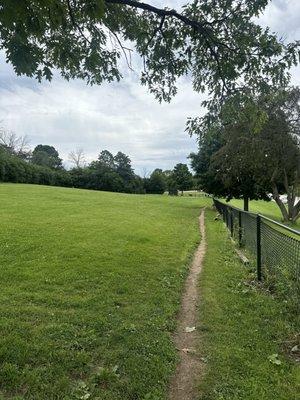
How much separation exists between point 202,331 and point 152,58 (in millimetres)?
5179

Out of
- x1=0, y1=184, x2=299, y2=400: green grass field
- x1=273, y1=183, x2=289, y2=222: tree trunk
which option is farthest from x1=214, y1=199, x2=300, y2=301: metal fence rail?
x1=273, y1=183, x2=289, y2=222: tree trunk

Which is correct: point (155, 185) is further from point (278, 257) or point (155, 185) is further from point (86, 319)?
point (86, 319)

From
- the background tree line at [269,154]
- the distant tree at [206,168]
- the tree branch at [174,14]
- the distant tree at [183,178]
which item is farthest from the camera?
the distant tree at [183,178]

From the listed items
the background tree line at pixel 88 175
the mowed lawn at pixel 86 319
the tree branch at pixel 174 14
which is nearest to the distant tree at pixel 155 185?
the background tree line at pixel 88 175

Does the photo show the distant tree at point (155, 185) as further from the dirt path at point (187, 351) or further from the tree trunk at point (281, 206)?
the dirt path at point (187, 351)

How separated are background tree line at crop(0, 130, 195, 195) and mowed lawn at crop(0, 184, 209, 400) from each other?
46.2 meters

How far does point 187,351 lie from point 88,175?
68801 millimetres

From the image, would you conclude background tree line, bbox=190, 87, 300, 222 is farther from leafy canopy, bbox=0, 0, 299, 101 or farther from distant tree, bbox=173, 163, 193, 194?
distant tree, bbox=173, 163, 193, 194

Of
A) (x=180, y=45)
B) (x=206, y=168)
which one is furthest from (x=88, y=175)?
(x=180, y=45)

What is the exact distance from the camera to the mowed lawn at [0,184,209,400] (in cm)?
342

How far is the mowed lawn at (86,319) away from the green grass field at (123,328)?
1cm

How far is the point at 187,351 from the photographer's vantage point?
164 inches

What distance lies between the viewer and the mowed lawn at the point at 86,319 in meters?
3.42

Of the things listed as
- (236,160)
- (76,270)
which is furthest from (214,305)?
(236,160)
